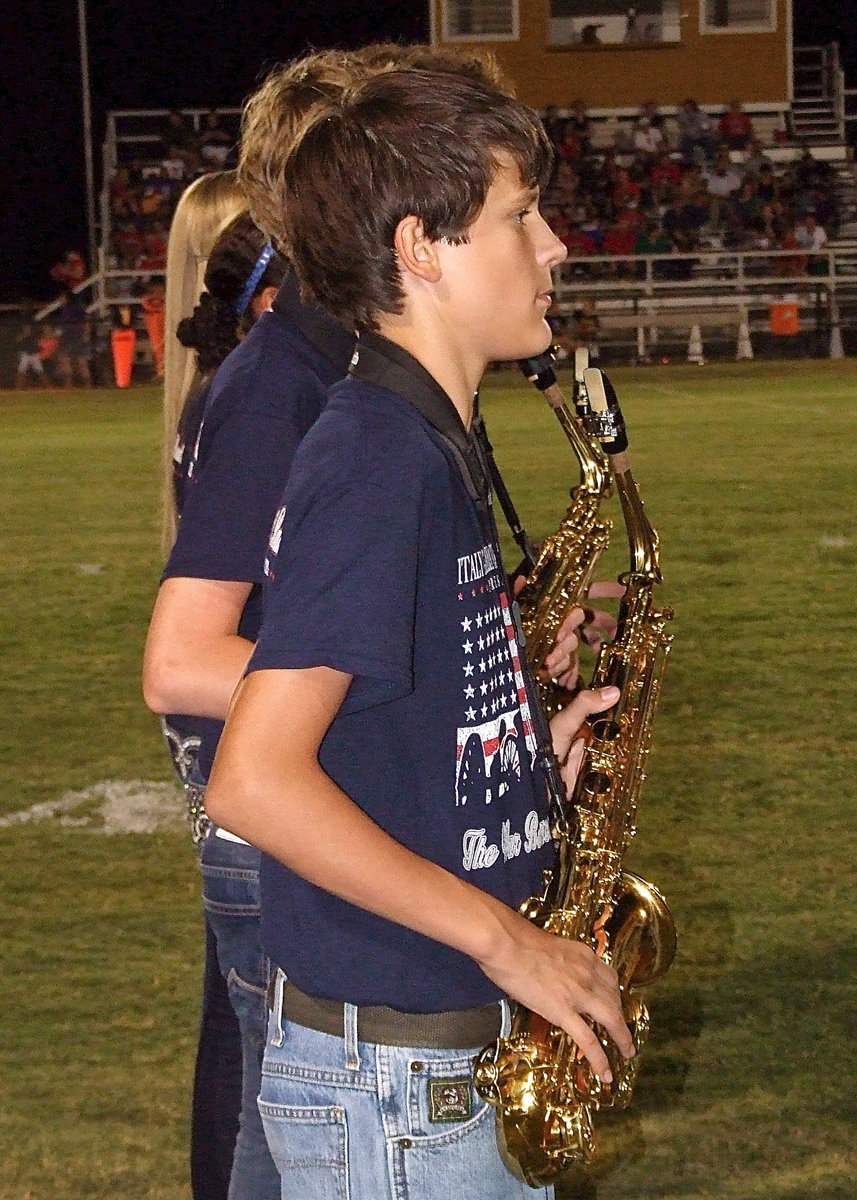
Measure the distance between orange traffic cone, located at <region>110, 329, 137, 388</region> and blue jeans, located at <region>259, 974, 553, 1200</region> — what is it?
2034 cm

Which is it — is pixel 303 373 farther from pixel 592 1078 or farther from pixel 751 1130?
pixel 751 1130

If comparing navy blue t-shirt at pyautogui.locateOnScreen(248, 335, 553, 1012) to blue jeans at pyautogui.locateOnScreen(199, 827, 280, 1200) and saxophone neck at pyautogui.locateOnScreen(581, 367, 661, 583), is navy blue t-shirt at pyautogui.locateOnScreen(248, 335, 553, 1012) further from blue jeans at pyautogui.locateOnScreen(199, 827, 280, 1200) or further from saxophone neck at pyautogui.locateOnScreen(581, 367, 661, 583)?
saxophone neck at pyautogui.locateOnScreen(581, 367, 661, 583)

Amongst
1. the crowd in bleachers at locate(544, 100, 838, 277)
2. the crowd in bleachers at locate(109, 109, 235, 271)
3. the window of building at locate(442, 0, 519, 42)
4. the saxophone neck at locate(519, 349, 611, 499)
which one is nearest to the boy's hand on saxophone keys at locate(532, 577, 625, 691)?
the saxophone neck at locate(519, 349, 611, 499)

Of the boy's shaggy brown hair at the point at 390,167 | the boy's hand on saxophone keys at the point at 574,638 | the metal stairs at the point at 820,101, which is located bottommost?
the boy's hand on saxophone keys at the point at 574,638

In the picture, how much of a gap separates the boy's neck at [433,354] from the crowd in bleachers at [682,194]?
21945 mm

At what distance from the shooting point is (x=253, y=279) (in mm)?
2668

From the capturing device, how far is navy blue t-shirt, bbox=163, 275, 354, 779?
224cm

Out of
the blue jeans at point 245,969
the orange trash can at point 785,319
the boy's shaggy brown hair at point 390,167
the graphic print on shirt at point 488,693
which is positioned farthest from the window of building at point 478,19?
the graphic print on shirt at point 488,693

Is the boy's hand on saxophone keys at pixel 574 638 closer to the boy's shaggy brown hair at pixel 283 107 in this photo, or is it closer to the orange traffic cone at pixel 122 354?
the boy's shaggy brown hair at pixel 283 107

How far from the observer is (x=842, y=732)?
21.3ft

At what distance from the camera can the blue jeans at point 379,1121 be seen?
1777 mm

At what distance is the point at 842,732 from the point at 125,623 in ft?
12.4

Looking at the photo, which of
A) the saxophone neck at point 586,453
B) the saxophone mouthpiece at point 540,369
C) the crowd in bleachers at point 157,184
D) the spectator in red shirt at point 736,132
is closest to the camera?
the saxophone mouthpiece at point 540,369

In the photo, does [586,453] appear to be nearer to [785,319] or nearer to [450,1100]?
[450,1100]
